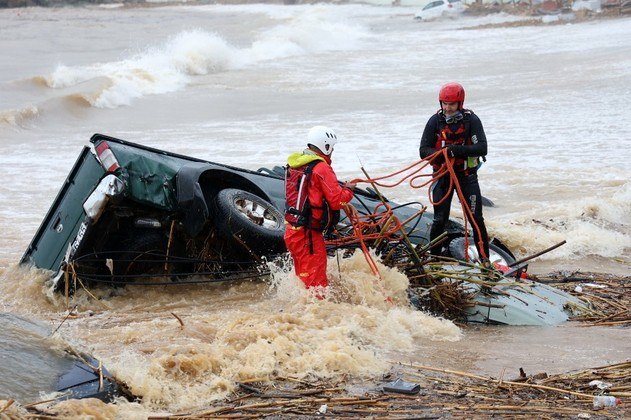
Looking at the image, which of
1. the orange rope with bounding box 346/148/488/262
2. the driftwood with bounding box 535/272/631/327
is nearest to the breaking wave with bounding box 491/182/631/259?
the driftwood with bounding box 535/272/631/327

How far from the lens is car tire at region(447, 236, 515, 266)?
8.72 meters

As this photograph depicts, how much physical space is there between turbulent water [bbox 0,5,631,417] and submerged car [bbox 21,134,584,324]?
0.21m

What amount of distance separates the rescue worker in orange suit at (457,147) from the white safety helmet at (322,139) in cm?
146

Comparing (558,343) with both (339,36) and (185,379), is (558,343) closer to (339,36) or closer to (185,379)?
(185,379)

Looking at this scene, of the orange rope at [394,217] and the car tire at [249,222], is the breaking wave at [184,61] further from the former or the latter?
the orange rope at [394,217]

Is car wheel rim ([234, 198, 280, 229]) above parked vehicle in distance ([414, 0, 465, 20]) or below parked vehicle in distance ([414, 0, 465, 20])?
above

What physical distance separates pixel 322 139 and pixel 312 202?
1.63 feet

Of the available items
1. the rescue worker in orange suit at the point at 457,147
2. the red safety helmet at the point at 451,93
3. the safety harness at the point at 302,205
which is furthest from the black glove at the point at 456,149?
the safety harness at the point at 302,205

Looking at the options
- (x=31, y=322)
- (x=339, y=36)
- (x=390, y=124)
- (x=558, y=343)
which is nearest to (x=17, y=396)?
(x=31, y=322)

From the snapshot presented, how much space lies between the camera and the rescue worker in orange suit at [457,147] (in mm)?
8484

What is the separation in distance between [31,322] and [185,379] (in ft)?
3.24

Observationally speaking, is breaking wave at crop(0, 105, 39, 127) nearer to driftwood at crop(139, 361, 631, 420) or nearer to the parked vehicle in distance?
driftwood at crop(139, 361, 631, 420)

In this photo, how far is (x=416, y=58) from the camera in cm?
3966

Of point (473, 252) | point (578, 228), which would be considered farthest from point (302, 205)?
point (578, 228)
